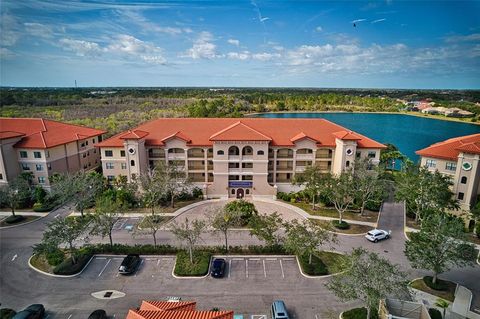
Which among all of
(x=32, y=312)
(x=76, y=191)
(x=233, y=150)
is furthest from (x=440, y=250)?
(x=76, y=191)

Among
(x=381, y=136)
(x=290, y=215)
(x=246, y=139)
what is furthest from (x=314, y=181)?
(x=381, y=136)

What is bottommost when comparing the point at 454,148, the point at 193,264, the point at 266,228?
the point at 193,264

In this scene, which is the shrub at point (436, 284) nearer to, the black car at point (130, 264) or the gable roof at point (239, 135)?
the gable roof at point (239, 135)

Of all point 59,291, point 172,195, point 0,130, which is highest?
point 0,130

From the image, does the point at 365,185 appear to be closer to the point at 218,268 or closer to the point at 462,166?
the point at 462,166

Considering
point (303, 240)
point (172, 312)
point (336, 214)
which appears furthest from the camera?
point (336, 214)

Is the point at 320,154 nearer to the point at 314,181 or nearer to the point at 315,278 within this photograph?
the point at 314,181
